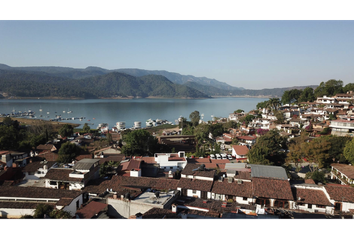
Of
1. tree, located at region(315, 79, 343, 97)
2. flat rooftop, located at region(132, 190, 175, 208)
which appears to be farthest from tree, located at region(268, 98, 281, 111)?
flat rooftop, located at region(132, 190, 175, 208)

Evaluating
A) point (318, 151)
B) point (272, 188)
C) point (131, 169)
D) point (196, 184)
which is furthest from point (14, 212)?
point (318, 151)

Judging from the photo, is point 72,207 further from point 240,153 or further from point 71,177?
point 240,153

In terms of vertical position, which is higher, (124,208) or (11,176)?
(124,208)

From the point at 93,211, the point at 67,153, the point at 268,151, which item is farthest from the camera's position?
the point at 67,153

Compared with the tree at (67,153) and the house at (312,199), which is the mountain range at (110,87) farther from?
the house at (312,199)

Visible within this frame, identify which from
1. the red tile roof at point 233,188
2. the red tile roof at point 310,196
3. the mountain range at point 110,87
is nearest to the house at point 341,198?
the red tile roof at point 310,196
